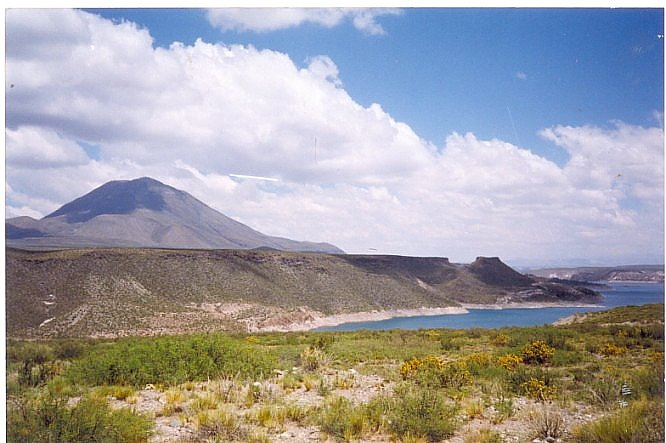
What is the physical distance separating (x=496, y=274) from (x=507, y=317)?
28.4 meters

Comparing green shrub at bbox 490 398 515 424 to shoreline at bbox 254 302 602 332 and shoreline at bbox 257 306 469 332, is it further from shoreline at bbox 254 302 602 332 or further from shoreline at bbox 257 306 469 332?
shoreline at bbox 257 306 469 332

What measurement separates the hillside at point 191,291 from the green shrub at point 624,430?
19.5m

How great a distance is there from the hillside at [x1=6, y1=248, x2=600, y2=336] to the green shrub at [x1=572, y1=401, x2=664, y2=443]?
1946 centimetres

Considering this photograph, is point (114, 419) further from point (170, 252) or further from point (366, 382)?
point (170, 252)

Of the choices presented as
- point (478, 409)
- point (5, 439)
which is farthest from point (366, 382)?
point (5, 439)

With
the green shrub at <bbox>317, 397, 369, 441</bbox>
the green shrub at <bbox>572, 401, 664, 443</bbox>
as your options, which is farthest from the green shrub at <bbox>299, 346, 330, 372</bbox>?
the green shrub at <bbox>572, 401, 664, 443</bbox>

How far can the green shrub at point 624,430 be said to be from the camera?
454cm

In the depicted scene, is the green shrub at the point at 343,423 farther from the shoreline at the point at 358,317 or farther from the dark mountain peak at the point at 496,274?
the dark mountain peak at the point at 496,274

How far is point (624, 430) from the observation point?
4539 mm

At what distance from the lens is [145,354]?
24.9ft

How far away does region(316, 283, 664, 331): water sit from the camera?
44.4 m

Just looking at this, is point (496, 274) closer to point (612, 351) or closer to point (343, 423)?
point (612, 351)

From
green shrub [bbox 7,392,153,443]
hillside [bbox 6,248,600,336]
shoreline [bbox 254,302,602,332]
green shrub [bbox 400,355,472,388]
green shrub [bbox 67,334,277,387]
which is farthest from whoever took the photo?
shoreline [bbox 254,302,602,332]

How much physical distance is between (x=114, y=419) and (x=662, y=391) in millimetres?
7732
